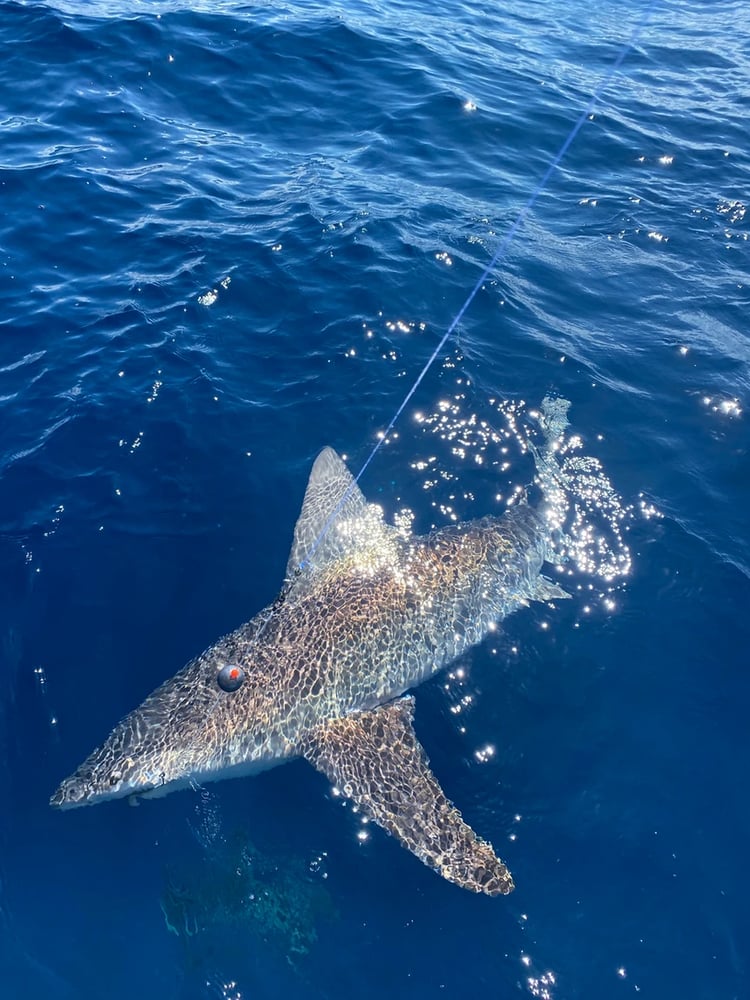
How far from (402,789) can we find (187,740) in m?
2.73

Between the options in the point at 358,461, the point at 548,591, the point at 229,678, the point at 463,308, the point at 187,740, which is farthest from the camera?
the point at 463,308

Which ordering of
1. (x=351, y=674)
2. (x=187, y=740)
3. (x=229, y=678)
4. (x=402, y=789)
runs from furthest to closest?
(x=351, y=674) → (x=229, y=678) → (x=187, y=740) → (x=402, y=789)

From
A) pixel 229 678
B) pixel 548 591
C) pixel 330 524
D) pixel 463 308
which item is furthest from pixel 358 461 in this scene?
pixel 229 678

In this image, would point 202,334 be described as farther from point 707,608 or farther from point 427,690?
Result: point 707,608

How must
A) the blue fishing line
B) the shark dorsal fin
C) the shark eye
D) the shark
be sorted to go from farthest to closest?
the blue fishing line < the shark dorsal fin < the shark eye < the shark

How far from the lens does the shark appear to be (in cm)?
896

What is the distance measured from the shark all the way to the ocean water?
16.2 inches

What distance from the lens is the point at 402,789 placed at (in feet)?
29.8

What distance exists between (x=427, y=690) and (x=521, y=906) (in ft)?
9.38

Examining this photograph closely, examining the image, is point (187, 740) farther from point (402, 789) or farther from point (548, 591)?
point (548, 591)

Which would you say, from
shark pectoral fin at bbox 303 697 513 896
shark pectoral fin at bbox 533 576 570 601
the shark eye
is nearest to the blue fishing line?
the shark eye

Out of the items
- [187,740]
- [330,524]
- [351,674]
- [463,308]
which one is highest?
[463,308]

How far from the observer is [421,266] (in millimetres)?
16422

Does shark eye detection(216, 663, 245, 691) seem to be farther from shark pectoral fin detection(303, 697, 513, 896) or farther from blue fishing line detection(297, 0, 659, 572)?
blue fishing line detection(297, 0, 659, 572)
